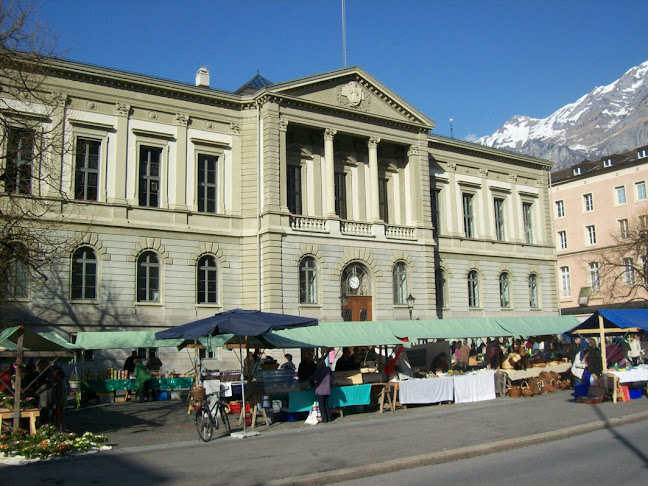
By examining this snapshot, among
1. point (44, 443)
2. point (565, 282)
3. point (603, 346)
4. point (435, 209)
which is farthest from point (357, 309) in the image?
point (565, 282)

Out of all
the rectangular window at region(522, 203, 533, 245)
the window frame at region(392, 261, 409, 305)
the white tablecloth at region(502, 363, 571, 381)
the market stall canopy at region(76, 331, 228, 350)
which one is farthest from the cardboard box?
the rectangular window at region(522, 203, 533, 245)

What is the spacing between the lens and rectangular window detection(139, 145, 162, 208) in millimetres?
32031

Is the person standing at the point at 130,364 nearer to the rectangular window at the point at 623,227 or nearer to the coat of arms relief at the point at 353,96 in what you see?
the coat of arms relief at the point at 353,96

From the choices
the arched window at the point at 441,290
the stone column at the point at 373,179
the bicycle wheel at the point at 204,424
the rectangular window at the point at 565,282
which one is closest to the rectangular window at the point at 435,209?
the arched window at the point at 441,290

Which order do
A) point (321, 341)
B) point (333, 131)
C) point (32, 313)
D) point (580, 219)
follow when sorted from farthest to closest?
point (580, 219) → point (333, 131) → point (32, 313) → point (321, 341)

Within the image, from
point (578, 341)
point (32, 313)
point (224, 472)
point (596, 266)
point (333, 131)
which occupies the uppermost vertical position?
point (333, 131)

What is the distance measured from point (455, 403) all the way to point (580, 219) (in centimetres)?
4731

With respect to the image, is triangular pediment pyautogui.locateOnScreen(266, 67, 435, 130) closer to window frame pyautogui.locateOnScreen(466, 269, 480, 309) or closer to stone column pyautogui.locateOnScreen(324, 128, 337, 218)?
stone column pyautogui.locateOnScreen(324, 128, 337, 218)

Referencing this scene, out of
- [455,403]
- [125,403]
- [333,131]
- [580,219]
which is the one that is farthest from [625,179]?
[125,403]

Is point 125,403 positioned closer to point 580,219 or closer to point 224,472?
point 224,472

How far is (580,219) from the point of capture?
6500 cm

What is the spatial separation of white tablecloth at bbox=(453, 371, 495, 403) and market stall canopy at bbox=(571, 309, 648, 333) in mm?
3490

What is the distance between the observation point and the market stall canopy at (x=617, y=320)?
22.5m

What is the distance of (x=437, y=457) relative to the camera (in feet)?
42.2
